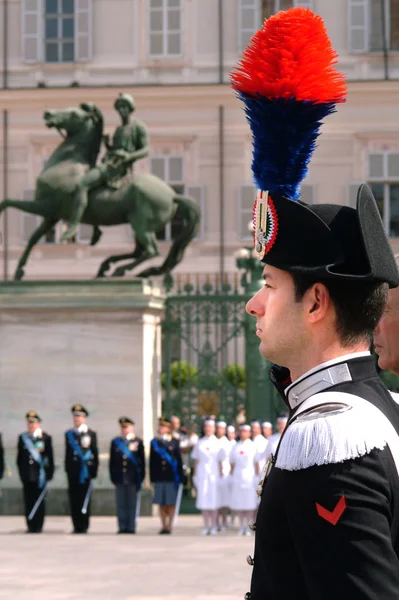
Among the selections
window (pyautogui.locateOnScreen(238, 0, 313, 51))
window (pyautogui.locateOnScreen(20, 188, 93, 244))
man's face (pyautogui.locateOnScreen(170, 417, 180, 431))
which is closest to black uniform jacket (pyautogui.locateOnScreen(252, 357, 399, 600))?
man's face (pyautogui.locateOnScreen(170, 417, 180, 431))

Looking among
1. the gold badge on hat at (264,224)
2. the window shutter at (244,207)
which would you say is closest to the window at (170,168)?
the window shutter at (244,207)

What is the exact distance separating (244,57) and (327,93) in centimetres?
19

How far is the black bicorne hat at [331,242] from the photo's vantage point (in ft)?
9.09

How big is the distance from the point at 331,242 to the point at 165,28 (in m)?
29.7

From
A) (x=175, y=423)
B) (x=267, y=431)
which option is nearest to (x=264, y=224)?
(x=267, y=431)

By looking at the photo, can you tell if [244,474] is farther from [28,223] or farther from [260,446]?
[28,223]

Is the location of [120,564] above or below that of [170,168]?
below

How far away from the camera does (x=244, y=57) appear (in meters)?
2.94

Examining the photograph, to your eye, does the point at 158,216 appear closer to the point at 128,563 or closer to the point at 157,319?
the point at 157,319

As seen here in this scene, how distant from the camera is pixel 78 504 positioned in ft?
54.3

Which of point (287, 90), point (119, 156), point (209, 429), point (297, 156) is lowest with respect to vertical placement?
point (209, 429)

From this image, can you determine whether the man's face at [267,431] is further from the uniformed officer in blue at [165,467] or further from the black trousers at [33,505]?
the black trousers at [33,505]

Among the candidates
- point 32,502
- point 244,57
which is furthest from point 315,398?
point 32,502

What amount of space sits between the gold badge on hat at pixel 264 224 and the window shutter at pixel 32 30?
97.4ft
